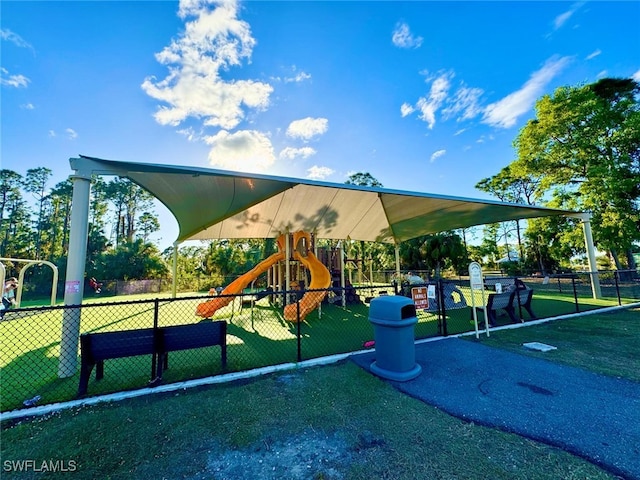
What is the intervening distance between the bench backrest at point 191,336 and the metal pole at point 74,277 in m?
1.24

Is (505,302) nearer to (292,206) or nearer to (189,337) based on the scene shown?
(292,206)

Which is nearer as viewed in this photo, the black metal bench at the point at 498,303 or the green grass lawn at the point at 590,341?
the green grass lawn at the point at 590,341

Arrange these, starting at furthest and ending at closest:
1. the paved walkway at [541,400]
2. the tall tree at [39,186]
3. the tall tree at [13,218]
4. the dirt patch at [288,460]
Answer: the tall tree at [39,186] → the tall tree at [13,218] → the paved walkway at [541,400] → the dirt patch at [288,460]

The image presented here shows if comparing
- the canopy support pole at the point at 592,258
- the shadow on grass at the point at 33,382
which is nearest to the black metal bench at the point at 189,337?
the shadow on grass at the point at 33,382

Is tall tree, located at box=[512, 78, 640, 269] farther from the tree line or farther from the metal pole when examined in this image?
the metal pole

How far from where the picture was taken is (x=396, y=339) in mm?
3408

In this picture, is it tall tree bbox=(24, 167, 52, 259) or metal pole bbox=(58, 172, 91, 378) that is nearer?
metal pole bbox=(58, 172, 91, 378)

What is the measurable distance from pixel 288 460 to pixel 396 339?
192 centimetres

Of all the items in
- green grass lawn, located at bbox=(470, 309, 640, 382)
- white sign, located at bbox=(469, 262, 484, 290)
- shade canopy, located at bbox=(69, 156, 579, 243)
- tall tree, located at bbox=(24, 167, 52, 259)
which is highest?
tall tree, located at bbox=(24, 167, 52, 259)

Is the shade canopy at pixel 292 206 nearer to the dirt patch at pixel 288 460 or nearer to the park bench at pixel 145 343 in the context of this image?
the park bench at pixel 145 343

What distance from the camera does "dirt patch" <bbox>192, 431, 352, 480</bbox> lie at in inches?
71.9

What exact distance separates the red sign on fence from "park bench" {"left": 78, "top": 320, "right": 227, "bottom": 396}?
3.51m

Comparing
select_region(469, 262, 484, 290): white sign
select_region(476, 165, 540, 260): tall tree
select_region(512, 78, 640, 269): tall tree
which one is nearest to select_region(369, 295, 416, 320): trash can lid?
select_region(469, 262, 484, 290): white sign

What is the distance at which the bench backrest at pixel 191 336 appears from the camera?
11.5 feet
